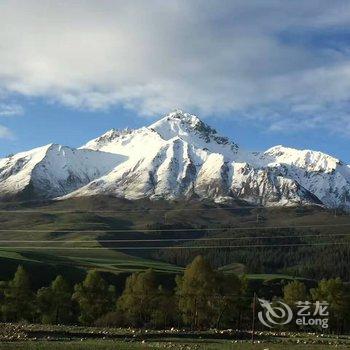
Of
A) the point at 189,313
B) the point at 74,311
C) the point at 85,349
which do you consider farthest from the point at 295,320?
the point at 85,349

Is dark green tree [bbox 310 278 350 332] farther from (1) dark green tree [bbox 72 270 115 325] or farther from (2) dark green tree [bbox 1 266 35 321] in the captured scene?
(2) dark green tree [bbox 1 266 35 321]

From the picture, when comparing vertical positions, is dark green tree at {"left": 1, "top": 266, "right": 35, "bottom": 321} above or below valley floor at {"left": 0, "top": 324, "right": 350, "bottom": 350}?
below

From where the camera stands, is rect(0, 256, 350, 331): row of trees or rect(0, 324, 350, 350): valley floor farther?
rect(0, 256, 350, 331): row of trees

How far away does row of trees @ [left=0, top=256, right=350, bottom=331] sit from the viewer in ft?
337

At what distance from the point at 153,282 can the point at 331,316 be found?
35.5 metres

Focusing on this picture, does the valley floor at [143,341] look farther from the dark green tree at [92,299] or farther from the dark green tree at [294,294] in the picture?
the dark green tree at [92,299]

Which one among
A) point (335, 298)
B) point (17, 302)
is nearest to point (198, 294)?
point (335, 298)

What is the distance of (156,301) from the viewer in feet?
353

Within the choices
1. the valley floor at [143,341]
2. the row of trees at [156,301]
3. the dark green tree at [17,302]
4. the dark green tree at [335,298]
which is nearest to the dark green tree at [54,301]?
the row of trees at [156,301]

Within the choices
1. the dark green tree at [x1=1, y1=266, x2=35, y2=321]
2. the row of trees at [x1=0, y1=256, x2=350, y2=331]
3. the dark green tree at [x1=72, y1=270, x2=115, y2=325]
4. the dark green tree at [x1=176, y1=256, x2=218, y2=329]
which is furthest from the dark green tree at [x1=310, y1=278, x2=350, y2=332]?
the dark green tree at [x1=1, y1=266, x2=35, y2=321]

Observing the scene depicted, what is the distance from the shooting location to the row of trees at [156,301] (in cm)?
10281

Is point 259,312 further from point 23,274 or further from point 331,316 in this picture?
point 23,274

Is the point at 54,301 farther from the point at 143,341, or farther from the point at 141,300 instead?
the point at 143,341

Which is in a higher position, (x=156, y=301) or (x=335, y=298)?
(x=335, y=298)
